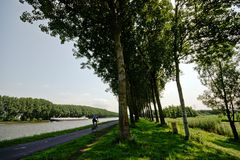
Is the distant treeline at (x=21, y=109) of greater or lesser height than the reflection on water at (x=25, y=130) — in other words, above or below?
above

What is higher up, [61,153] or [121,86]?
[121,86]

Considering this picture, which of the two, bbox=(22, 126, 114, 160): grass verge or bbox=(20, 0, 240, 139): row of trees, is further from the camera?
bbox=(20, 0, 240, 139): row of trees

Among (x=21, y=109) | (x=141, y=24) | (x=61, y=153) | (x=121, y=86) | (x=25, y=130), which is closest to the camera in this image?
(x=61, y=153)

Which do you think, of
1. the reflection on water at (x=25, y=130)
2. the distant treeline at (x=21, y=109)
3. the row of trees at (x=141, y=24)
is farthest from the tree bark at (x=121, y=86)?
the distant treeline at (x=21, y=109)

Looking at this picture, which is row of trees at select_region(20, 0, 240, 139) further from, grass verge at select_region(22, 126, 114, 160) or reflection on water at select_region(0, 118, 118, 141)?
reflection on water at select_region(0, 118, 118, 141)

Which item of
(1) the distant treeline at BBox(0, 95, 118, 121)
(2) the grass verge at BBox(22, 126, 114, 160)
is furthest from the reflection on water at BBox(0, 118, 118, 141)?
(1) the distant treeline at BBox(0, 95, 118, 121)

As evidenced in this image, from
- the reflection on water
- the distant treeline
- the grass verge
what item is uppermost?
the distant treeline

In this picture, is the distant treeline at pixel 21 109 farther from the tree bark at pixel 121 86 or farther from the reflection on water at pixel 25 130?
the tree bark at pixel 121 86

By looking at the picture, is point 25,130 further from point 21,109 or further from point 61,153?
point 21,109

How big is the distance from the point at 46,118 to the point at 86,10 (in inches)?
6232

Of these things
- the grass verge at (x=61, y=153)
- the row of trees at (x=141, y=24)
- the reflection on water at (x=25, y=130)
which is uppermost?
the row of trees at (x=141, y=24)

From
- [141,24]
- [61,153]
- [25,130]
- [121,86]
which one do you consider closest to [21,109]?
[25,130]

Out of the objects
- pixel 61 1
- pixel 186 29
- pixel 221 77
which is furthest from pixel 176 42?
pixel 221 77

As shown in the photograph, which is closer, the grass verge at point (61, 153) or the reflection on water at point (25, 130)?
the grass verge at point (61, 153)
